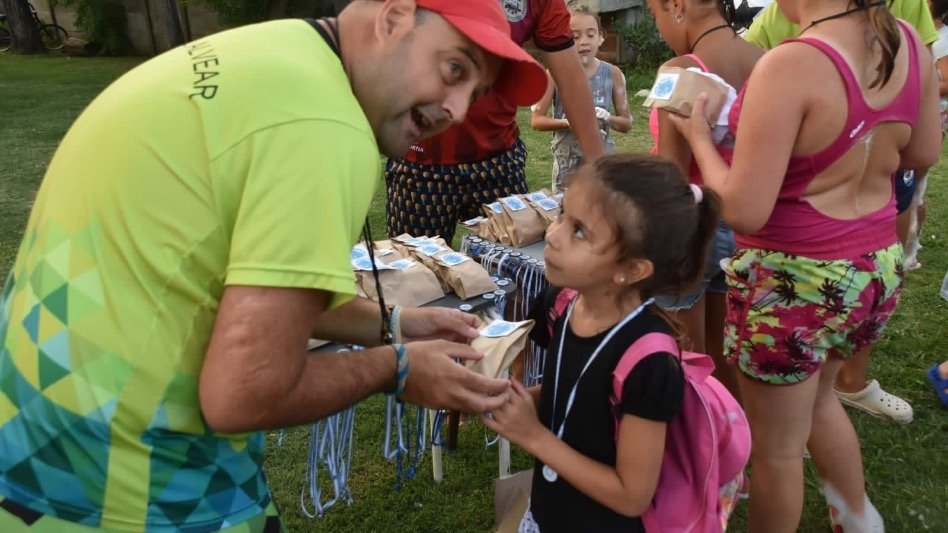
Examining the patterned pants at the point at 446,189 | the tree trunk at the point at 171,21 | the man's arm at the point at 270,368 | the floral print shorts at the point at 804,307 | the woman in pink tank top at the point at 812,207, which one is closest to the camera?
the man's arm at the point at 270,368

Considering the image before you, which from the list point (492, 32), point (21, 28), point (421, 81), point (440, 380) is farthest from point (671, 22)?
point (21, 28)

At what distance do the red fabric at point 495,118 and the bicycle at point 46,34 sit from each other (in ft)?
67.1

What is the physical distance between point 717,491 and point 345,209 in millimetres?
1141

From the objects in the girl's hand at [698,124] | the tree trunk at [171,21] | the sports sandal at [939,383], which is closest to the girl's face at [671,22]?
the girl's hand at [698,124]

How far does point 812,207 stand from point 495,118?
1427 millimetres

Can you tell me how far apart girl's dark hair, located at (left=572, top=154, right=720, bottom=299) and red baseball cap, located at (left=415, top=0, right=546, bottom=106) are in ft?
0.94

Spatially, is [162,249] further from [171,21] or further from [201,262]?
[171,21]

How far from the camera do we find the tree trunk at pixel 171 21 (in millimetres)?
17062

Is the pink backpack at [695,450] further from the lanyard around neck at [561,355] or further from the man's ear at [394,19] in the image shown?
the man's ear at [394,19]

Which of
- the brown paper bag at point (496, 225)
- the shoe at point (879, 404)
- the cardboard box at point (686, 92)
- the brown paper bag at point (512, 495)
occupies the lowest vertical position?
the shoe at point (879, 404)

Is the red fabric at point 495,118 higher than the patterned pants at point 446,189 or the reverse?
higher

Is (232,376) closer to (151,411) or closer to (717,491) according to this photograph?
(151,411)

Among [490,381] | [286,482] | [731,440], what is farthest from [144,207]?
[286,482]

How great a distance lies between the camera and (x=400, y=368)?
1424 millimetres
